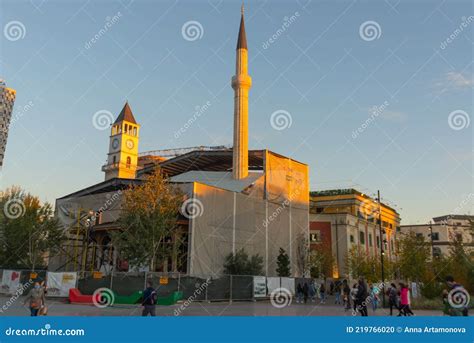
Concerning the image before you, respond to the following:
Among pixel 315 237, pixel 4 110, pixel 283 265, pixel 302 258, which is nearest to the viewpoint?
pixel 283 265

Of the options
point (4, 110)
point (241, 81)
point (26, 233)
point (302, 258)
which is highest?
point (4, 110)

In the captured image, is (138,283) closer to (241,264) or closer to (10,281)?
(10,281)

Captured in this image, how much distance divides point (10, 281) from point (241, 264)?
18.4 m

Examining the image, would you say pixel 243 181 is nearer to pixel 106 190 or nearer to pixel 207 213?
pixel 207 213

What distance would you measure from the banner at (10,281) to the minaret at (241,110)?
81.0 ft

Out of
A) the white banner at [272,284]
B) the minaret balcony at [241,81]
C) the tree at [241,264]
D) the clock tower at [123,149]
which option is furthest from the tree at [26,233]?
the clock tower at [123,149]

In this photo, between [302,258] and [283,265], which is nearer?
[283,265]

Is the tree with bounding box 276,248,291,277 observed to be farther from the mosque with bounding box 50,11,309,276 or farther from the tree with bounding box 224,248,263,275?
the tree with bounding box 224,248,263,275

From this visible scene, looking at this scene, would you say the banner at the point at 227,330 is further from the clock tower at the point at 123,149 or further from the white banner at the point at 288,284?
the clock tower at the point at 123,149

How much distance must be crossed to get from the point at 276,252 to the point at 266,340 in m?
35.3

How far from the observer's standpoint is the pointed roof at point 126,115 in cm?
10526

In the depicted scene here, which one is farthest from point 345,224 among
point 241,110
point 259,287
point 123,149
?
point 123,149

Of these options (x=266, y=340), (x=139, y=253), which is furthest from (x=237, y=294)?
(x=266, y=340)

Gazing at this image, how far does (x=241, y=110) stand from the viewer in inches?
1996
